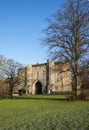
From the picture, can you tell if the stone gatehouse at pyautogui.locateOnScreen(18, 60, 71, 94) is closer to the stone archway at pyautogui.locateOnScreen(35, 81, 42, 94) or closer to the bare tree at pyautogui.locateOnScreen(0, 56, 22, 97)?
the stone archway at pyautogui.locateOnScreen(35, 81, 42, 94)

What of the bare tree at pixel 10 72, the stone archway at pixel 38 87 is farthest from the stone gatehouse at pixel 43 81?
the bare tree at pixel 10 72

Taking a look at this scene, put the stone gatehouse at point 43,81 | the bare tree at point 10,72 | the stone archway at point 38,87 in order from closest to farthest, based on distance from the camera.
→ the bare tree at point 10,72
the stone gatehouse at point 43,81
the stone archway at point 38,87

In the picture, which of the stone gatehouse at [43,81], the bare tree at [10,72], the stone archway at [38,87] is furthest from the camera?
the stone archway at [38,87]

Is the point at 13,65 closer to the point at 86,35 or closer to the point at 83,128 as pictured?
the point at 86,35

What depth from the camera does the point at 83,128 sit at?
13.3 meters

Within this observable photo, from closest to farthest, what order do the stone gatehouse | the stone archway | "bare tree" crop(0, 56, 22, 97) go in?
"bare tree" crop(0, 56, 22, 97)
the stone gatehouse
the stone archway

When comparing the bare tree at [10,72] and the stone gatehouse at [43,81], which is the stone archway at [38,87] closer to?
the stone gatehouse at [43,81]

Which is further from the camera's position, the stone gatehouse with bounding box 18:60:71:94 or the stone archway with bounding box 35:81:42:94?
the stone archway with bounding box 35:81:42:94

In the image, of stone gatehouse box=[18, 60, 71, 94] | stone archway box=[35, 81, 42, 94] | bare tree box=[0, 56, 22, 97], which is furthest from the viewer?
stone archway box=[35, 81, 42, 94]

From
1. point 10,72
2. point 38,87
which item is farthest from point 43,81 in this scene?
point 10,72

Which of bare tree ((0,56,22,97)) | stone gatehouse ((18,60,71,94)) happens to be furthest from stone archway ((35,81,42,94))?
bare tree ((0,56,22,97))

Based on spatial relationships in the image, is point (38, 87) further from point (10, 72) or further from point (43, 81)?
point (10, 72)

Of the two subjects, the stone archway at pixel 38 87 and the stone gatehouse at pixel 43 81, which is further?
the stone archway at pixel 38 87

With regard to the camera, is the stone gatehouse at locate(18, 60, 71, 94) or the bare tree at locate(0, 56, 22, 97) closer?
the bare tree at locate(0, 56, 22, 97)
